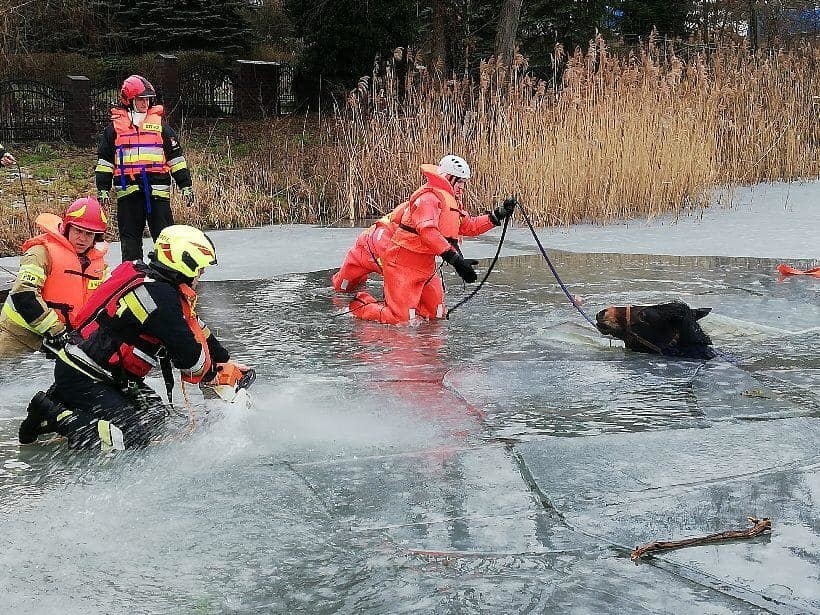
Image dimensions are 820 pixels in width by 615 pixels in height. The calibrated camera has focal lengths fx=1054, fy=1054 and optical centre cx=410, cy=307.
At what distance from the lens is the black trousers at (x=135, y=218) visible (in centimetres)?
877

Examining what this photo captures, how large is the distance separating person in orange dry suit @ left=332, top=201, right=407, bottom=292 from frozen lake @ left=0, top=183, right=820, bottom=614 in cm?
71

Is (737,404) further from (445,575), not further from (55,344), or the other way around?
(55,344)

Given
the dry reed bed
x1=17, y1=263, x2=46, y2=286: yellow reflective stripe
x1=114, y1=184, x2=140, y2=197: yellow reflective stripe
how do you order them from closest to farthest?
x1=17, y1=263, x2=46, y2=286: yellow reflective stripe, x1=114, y1=184, x2=140, y2=197: yellow reflective stripe, the dry reed bed

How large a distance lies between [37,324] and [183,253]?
1.90 metres

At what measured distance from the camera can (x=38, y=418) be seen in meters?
4.67

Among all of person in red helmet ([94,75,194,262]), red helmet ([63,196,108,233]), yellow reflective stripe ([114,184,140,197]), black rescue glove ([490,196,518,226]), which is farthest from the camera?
yellow reflective stripe ([114,184,140,197])

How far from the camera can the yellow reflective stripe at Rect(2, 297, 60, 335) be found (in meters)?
6.04

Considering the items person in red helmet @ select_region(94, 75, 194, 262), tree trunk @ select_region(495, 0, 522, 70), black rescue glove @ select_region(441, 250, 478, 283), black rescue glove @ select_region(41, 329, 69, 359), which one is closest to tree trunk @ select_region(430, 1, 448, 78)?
tree trunk @ select_region(495, 0, 522, 70)

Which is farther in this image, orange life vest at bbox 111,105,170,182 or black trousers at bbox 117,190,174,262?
black trousers at bbox 117,190,174,262

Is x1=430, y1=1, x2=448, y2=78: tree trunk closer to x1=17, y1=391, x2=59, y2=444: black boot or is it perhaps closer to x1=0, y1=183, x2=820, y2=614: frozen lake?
x1=0, y1=183, x2=820, y2=614: frozen lake

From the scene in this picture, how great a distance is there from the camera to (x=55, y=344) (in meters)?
5.09

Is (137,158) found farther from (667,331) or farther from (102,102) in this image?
(102,102)

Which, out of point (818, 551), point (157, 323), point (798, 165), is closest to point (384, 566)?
point (818, 551)

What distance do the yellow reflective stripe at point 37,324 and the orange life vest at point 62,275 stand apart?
83 mm
